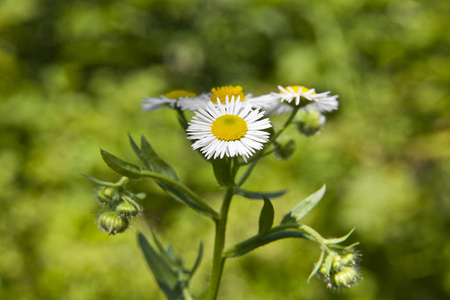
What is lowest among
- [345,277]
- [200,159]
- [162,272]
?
[200,159]

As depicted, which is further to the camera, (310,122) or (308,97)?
(310,122)

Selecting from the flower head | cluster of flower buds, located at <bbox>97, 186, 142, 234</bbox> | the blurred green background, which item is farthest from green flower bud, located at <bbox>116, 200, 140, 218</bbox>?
the blurred green background

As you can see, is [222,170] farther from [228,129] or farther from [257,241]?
[257,241]

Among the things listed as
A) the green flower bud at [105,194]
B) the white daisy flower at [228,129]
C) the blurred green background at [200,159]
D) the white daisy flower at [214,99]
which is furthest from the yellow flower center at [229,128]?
the blurred green background at [200,159]

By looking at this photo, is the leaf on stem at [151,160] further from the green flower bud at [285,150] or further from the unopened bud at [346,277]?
the unopened bud at [346,277]

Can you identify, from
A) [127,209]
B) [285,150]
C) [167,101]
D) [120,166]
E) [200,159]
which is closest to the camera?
[120,166]

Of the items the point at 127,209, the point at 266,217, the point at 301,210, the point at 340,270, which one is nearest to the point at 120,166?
the point at 127,209

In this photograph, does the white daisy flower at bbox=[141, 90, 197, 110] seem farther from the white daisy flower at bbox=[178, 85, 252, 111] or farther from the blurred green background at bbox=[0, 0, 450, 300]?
the blurred green background at bbox=[0, 0, 450, 300]
